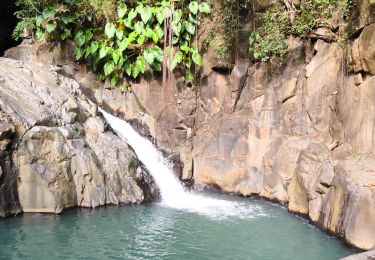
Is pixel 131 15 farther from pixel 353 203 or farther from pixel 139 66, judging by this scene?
pixel 353 203

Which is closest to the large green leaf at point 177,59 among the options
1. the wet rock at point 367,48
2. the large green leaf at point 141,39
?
the large green leaf at point 141,39

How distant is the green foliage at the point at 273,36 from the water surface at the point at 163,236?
4.29 meters

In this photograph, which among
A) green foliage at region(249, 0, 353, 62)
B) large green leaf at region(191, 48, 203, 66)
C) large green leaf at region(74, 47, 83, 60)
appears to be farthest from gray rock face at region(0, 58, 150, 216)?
green foliage at region(249, 0, 353, 62)

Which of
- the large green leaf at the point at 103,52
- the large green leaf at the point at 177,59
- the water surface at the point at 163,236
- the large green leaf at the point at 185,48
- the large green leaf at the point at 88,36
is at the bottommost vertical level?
the water surface at the point at 163,236

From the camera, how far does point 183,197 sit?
11.5m

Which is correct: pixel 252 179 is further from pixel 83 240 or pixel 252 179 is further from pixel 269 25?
pixel 83 240

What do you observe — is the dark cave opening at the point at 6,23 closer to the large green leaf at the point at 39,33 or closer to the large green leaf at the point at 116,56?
the large green leaf at the point at 39,33

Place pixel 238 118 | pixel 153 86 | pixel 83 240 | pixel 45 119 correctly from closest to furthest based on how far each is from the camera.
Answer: pixel 83 240
pixel 45 119
pixel 238 118
pixel 153 86

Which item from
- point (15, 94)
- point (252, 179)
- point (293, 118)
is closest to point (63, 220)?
point (15, 94)

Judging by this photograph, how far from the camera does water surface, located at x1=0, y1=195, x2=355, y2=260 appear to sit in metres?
7.45

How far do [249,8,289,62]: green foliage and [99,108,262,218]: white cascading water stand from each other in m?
4.05

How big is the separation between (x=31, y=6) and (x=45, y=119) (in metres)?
5.03

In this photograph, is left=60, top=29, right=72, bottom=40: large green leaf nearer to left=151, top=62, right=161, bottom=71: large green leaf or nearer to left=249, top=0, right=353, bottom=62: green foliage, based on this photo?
left=151, top=62, right=161, bottom=71: large green leaf

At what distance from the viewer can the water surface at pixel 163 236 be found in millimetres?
7453
